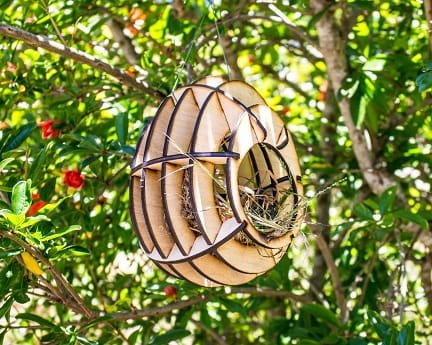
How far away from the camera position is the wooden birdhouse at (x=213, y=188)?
3.59ft

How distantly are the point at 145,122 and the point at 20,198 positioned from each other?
0.50m

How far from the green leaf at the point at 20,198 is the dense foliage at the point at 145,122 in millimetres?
65

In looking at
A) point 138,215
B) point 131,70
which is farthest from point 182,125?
point 131,70

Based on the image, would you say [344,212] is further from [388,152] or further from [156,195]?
[156,195]

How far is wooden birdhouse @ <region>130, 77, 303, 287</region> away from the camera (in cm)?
110

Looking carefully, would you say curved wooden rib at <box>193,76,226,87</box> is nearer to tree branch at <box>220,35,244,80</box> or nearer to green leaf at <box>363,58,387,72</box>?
green leaf at <box>363,58,387,72</box>

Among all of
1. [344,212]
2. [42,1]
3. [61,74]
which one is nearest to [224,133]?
[42,1]

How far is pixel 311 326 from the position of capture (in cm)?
202

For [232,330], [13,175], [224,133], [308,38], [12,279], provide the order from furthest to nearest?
[232,330]
[308,38]
[13,175]
[12,279]
[224,133]

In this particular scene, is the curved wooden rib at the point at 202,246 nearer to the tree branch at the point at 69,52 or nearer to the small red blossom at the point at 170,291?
the tree branch at the point at 69,52

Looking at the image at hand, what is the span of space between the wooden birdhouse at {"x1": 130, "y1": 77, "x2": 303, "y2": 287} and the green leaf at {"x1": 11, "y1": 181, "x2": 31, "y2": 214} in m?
0.16

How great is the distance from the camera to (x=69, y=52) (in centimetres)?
150

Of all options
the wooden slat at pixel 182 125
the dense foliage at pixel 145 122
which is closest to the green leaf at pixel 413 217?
the dense foliage at pixel 145 122

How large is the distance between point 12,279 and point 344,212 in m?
1.31
